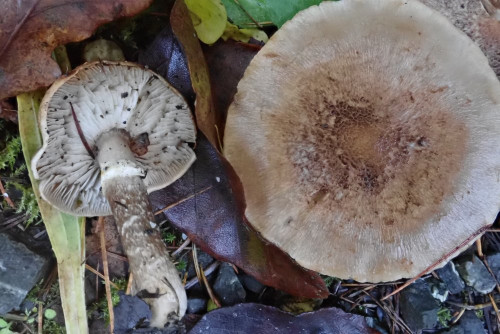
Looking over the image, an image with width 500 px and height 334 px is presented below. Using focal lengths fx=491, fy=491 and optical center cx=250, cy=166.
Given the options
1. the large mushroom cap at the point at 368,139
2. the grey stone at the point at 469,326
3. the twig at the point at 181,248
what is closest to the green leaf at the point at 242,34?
the large mushroom cap at the point at 368,139

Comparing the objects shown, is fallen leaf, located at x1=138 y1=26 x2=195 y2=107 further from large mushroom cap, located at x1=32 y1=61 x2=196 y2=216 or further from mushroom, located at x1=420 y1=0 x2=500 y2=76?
mushroom, located at x1=420 y1=0 x2=500 y2=76

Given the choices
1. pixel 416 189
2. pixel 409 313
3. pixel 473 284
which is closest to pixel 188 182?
pixel 416 189

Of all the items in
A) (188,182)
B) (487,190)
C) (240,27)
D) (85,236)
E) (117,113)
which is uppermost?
(240,27)

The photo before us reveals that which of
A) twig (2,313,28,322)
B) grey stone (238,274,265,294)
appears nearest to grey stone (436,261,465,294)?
grey stone (238,274,265,294)

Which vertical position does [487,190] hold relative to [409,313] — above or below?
above

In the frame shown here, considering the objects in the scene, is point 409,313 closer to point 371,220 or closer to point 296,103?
point 371,220
